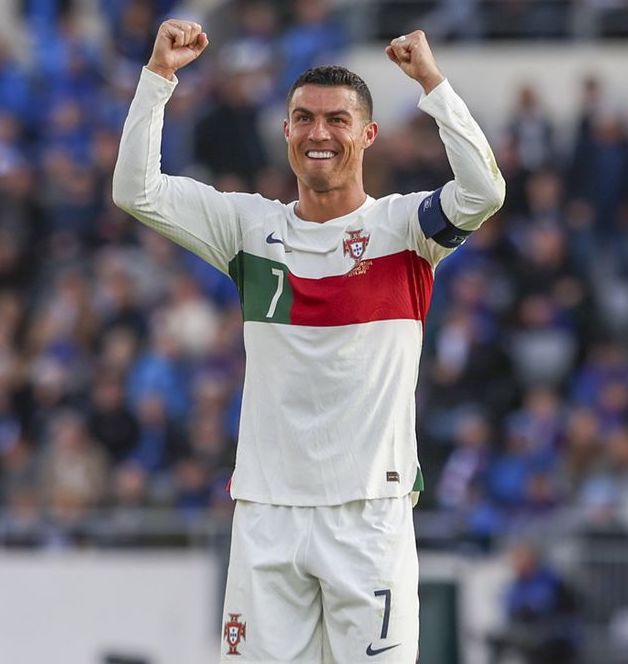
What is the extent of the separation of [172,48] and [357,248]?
91 centimetres

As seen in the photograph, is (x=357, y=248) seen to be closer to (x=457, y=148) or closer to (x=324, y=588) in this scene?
(x=457, y=148)

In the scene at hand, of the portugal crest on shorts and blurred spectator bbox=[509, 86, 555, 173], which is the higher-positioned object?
blurred spectator bbox=[509, 86, 555, 173]

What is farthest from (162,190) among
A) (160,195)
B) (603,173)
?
(603,173)

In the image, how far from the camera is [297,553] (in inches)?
260

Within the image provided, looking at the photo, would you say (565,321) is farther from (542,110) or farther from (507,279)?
(542,110)

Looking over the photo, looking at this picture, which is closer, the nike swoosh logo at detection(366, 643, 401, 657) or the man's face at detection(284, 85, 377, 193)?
the nike swoosh logo at detection(366, 643, 401, 657)

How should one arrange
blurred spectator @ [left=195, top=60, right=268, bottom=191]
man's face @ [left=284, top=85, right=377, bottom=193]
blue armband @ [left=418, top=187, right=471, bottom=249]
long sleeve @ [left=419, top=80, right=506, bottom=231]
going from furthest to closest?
blurred spectator @ [left=195, top=60, right=268, bottom=191] < man's face @ [left=284, top=85, right=377, bottom=193] < blue armband @ [left=418, top=187, right=471, bottom=249] < long sleeve @ [left=419, top=80, right=506, bottom=231]

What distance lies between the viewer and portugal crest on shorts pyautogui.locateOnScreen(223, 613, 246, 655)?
6.64 m

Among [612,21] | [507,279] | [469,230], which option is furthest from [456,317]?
[469,230]

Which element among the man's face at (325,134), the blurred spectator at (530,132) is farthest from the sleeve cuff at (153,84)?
the blurred spectator at (530,132)

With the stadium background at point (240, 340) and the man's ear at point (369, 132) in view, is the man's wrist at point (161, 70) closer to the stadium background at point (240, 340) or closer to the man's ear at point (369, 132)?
the man's ear at point (369, 132)

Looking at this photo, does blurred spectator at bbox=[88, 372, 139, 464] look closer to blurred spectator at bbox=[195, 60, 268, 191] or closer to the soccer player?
blurred spectator at bbox=[195, 60, 268, 191]

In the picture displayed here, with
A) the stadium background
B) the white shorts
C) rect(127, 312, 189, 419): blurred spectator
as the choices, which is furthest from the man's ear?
rect(127, 312, 189, 419): blurred spectator

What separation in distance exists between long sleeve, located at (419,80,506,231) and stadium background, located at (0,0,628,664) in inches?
193
